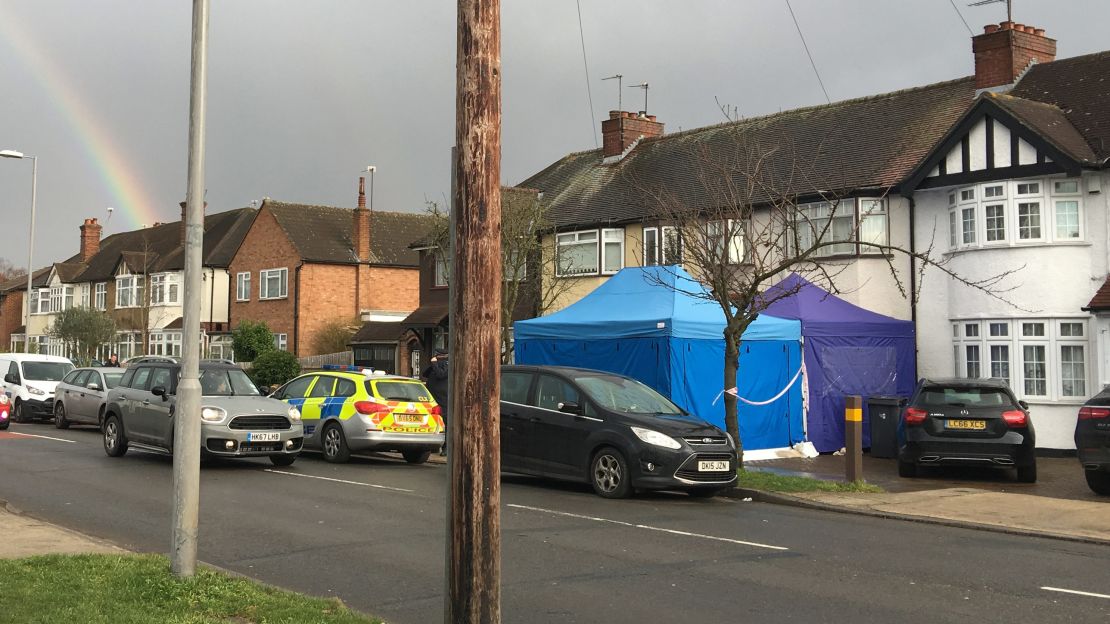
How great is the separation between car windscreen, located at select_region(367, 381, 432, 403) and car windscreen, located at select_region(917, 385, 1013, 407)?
27.2ft

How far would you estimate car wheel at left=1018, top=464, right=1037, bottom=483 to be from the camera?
1585cm

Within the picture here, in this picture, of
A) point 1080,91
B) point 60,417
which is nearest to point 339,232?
point 60,417

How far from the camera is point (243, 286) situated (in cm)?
5138

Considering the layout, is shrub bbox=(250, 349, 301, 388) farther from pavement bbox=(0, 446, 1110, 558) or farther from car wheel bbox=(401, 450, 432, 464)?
pavement bbox=(0, 446, 1110, 558)

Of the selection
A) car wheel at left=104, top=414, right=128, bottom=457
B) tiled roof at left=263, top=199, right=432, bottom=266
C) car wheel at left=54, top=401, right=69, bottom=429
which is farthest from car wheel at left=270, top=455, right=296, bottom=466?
tiled roof at left=263, top=199, right=432, bottom=266

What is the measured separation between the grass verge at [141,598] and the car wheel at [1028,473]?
1250cm

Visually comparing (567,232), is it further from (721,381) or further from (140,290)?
(140,290)

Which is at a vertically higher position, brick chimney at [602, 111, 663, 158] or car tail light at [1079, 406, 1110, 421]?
brick chimney at [602, 111, 663, 158]

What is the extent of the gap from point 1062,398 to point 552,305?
14815 millimetres

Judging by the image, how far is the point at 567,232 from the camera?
3172cm


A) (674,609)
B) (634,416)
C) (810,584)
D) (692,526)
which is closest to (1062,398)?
(634,416)

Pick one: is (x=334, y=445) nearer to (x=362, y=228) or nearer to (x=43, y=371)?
(x=43, y=371)

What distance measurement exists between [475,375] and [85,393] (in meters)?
21.5

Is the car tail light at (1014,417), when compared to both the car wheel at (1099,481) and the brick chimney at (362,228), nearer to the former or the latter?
the car wheel at (1099,481)
